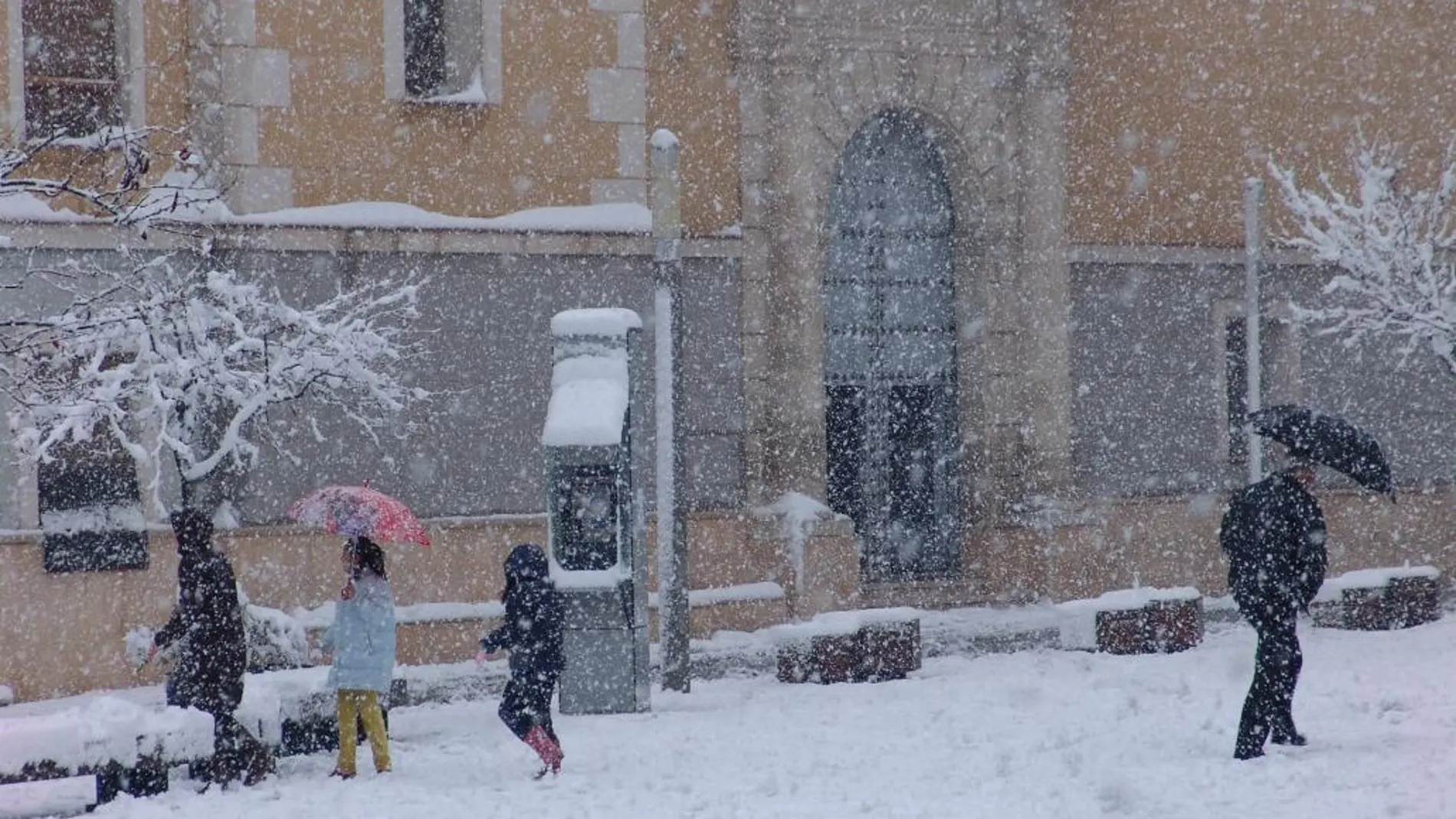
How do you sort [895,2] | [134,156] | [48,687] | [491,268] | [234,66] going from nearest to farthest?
[134,156], [48,687], [234,66], [491,268], [895,2]

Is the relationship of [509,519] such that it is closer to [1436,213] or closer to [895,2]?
[895,2]

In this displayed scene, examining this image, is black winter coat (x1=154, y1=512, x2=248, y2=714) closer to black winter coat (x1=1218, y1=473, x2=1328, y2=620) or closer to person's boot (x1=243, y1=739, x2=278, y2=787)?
person's boot (x1=243, y1=739, x2=278, y2=787)

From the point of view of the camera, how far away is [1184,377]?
2039 cm

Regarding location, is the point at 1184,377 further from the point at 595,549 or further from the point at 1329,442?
the point at 1329,442

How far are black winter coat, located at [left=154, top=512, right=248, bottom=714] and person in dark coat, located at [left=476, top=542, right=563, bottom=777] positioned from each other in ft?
4.66

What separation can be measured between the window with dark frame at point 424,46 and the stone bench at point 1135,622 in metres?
7.62

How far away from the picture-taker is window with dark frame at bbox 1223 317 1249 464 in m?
20.6

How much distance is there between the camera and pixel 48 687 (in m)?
14.7

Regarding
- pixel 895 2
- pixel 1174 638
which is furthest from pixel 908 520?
pixel 895 2

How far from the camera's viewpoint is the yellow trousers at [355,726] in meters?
10.6

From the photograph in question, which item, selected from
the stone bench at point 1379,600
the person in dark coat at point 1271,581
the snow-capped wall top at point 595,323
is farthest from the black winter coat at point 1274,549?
the stone bench at point 1379,600

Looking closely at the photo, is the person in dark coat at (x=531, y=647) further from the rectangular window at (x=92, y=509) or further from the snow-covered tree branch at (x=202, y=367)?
the rectangular window at (x=92, y=509)

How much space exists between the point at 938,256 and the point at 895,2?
9.09 feet

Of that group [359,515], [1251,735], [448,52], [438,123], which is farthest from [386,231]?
[1251,735]
